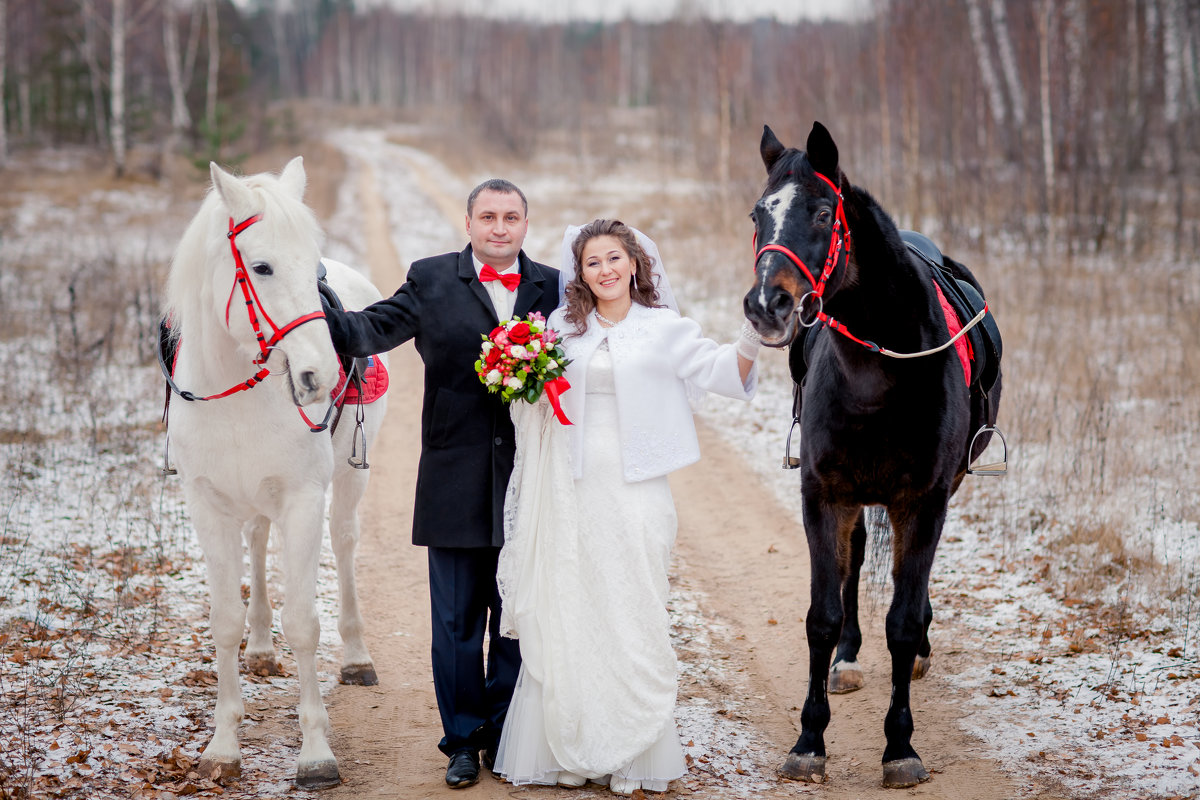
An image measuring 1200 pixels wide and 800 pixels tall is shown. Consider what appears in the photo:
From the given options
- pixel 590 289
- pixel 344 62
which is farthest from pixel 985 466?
pixel 344 62

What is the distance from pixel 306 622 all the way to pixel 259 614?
4.35ft

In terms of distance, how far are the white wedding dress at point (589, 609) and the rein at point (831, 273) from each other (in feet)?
2.84

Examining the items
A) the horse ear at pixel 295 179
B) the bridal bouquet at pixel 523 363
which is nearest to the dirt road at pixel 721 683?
the bridal bouquet at pixel 523 363

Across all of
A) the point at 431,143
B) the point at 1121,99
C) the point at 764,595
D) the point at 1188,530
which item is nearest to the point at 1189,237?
the point at 1121,99

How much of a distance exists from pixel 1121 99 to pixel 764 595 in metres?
16.1

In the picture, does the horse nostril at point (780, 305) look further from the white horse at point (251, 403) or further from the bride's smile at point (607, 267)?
the white horse at point (251, 403)

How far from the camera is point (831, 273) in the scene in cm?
350

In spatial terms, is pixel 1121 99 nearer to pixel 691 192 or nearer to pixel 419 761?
pixel 691 192

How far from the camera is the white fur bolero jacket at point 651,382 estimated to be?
3.77 meters

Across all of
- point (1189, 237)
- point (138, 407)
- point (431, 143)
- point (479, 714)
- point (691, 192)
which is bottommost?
point (479, 714)

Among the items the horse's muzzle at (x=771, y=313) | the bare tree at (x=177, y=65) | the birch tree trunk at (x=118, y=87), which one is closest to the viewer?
the horse's muzzle at (x=771, y=313)

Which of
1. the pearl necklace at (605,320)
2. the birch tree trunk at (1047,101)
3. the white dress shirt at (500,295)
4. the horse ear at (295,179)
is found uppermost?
the birch tree trunk at (1047,101)

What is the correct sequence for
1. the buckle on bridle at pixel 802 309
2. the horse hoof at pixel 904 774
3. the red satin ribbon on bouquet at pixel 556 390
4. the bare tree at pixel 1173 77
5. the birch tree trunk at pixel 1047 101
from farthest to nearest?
the bare tree at pixel 1173 77 < the birch tree trunk at pixel 1047 101 < the horse hoof at pixel 904 774 < the red satin ribbon on bouquet at pixel 556 390 < the buckle on bridle at pixel 802 309

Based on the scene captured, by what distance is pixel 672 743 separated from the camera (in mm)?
3727
